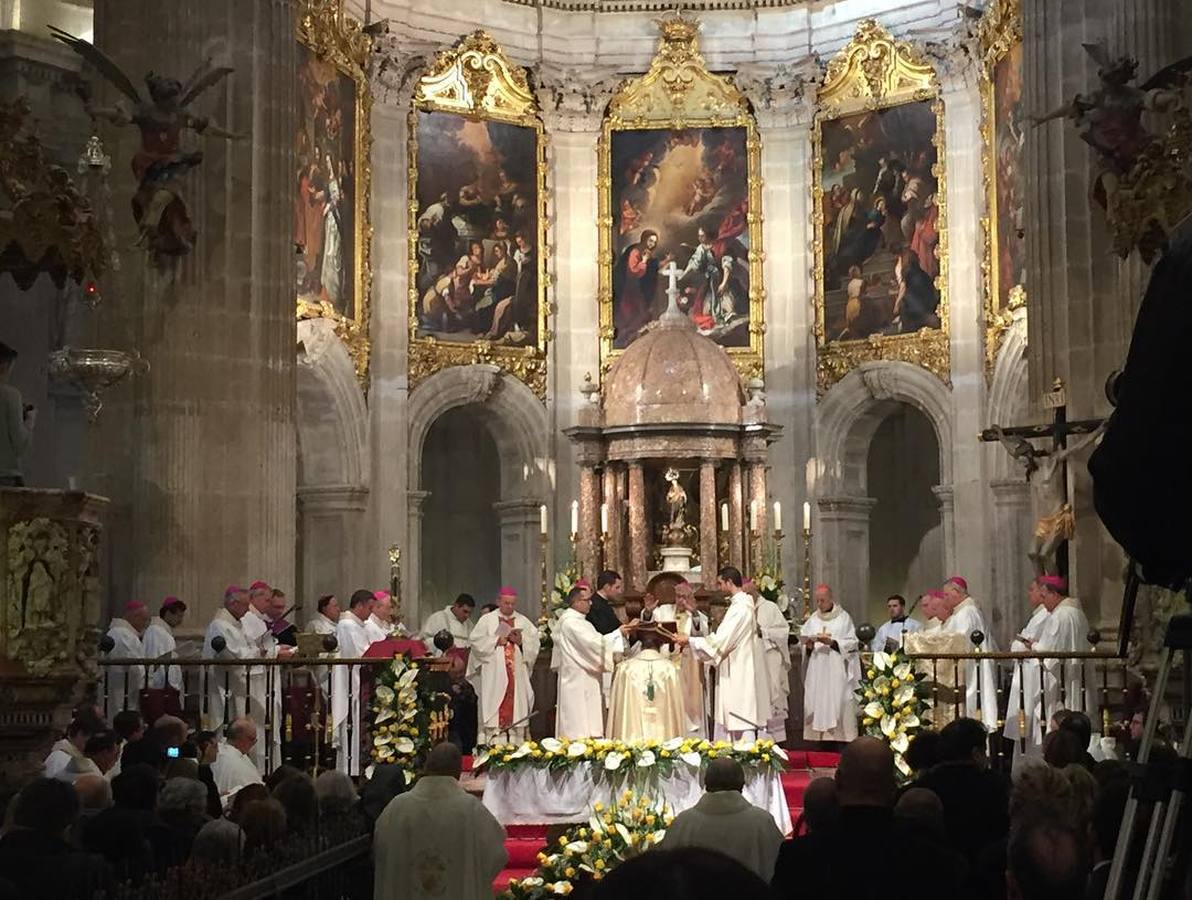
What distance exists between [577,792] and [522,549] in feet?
44.2

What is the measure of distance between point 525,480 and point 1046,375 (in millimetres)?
10774

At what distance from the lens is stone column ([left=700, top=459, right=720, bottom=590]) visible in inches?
882

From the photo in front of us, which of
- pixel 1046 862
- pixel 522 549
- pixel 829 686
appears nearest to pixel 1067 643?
pixel 829 686

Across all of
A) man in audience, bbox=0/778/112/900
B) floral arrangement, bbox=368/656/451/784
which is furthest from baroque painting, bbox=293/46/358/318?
man in audience, bbox=0/778/112/900

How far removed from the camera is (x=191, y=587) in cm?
1727

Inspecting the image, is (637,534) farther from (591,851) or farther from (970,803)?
(970,803)

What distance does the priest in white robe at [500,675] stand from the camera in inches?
723

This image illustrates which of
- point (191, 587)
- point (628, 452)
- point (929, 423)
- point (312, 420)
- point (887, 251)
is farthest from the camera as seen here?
point (929, 423)

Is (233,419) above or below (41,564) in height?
above

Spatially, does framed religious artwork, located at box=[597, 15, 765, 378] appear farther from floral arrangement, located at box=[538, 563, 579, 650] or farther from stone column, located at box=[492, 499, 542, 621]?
floral arrangement, located at box=[538, 563, 579, 650]

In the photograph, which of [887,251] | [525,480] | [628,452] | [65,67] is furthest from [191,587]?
[887,251]

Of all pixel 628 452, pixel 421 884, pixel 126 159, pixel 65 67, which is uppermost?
pixel 65 67

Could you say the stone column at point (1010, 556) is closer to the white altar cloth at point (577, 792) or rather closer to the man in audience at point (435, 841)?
the white altar cloth at point (577, 792)

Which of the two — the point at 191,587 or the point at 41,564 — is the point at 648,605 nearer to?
the point at 191,587
